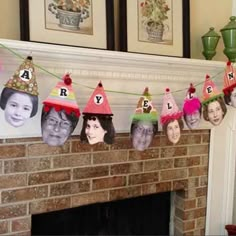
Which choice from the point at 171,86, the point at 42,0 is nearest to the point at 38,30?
the point at 42,0

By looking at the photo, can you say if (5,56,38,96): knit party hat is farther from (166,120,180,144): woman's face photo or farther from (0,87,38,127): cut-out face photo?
(166,120,180,144): woman's face photo

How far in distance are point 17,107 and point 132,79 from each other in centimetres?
62

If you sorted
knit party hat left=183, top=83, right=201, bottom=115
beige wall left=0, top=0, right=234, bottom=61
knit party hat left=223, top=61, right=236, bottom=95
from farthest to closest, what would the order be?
beige wall left=0, top=0, right=234, bottom=61 → knit party hat left=223, top=61, right=236, bottom=95 → knit party hat left=183, top=83, right=201, bottom=115

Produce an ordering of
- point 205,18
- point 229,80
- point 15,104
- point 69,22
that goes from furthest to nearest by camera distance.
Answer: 1. point 205,18
2. point 229,80
3. point 69,22
4. point 15,104

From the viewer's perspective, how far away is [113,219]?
190 centimetres

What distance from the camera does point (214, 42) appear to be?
1.86m

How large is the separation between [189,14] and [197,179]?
985 millimetres

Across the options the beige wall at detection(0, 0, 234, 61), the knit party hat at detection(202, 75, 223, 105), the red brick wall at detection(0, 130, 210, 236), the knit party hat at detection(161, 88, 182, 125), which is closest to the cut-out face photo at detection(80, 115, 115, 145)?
the red brick wall at detection(0, 130, 210, 236)

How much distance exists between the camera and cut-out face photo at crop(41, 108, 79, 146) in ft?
4.32

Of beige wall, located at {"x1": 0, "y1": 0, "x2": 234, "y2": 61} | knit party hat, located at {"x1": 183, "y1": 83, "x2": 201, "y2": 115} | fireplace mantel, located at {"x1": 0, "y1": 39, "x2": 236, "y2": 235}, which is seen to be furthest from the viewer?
beige wall, located at {"x1": 0, "y1": 0, "x2": 234, "y2": 61}

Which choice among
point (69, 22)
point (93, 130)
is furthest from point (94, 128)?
point (69, 22)

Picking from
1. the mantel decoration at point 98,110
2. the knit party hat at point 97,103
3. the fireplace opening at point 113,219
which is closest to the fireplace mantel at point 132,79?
the mantel decoration at point 98,110

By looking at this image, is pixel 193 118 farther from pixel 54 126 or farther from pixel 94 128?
pixel 54 126

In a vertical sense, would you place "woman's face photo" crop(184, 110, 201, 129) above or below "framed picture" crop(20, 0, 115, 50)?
below
